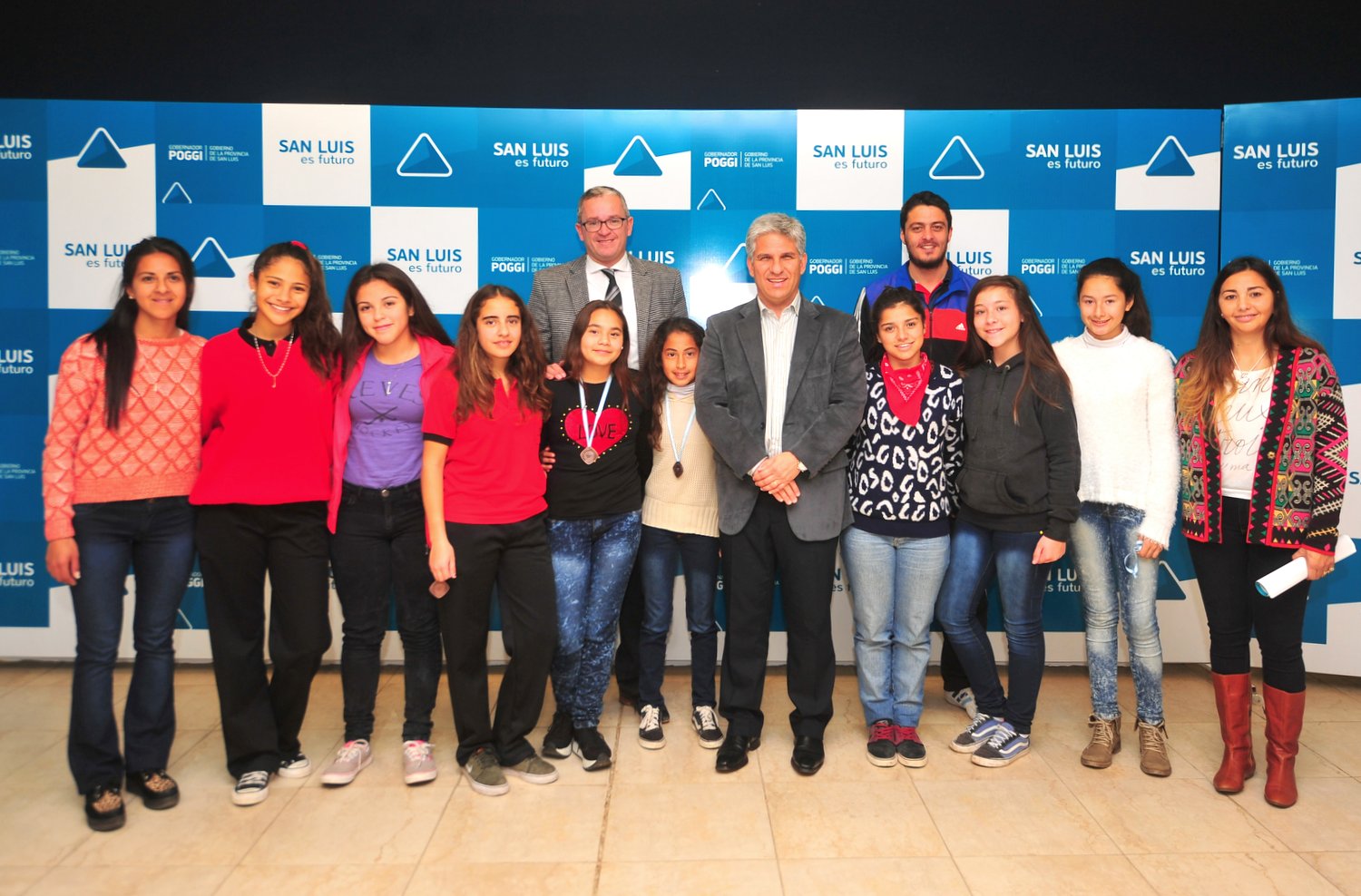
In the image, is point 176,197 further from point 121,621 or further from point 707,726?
point 707,726

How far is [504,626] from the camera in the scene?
2.63 m

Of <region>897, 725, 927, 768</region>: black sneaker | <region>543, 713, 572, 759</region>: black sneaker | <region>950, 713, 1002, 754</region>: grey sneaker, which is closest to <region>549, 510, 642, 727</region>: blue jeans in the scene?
<region>543, 713, 572, 759</region>: black sneaker

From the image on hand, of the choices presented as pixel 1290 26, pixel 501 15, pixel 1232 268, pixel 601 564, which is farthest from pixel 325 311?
pixel 1290 26

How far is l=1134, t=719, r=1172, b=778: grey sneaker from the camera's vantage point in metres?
2.68

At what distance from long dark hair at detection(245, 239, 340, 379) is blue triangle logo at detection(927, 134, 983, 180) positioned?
248cm

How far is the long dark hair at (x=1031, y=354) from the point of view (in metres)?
2.64

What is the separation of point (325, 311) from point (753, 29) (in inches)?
97.8

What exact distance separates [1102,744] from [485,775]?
1.93 m

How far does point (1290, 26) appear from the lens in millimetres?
3934

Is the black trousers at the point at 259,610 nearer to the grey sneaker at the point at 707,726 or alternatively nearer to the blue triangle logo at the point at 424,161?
the grey sneaker at the point at 707,726

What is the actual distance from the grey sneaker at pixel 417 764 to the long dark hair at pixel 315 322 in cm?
114

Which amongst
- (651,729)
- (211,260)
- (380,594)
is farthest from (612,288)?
(211,260)

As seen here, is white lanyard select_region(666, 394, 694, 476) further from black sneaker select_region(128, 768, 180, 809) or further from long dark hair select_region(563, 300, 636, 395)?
black sneaker select_region(128, 768, 180, 809)

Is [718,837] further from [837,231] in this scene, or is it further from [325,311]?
[837,231]
